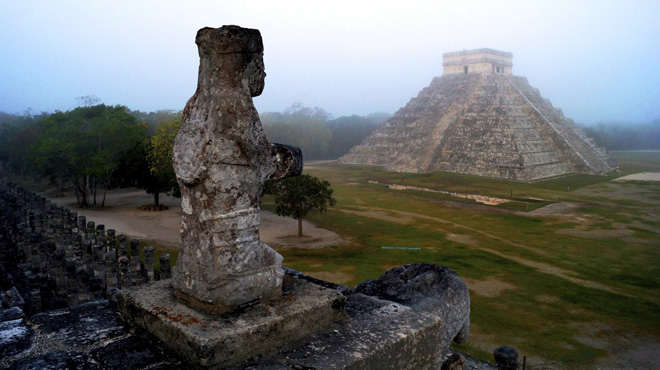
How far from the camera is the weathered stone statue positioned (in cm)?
284

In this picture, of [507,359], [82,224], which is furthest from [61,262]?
[507,359]

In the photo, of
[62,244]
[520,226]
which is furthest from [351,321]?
[520,226]

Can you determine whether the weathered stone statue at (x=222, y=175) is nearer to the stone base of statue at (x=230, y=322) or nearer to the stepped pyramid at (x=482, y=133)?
the stone base of statue at (x=230, y=322)

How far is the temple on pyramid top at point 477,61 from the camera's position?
55.9 metres

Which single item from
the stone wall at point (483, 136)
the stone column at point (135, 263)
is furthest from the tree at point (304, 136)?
the stone column at point (135, 263)

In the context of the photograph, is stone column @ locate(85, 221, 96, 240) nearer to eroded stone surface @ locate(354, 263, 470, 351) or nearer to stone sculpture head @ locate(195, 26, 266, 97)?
eroded stone surface @ locate(354, 263, 470, 351)

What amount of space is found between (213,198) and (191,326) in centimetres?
74

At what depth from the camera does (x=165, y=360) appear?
2.75 m

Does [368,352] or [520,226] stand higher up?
[368,352]

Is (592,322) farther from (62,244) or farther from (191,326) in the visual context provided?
(62,244)

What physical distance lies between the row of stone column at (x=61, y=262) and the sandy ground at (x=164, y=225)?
2.77 meters

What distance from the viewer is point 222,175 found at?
2.85 m

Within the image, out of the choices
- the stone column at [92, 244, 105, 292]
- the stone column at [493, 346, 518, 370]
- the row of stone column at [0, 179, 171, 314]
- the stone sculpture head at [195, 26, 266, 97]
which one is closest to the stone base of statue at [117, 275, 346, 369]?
the stone sculpture head at [195, 26, 266, 97]

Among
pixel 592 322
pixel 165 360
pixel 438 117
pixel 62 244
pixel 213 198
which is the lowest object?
pixel 592 322
